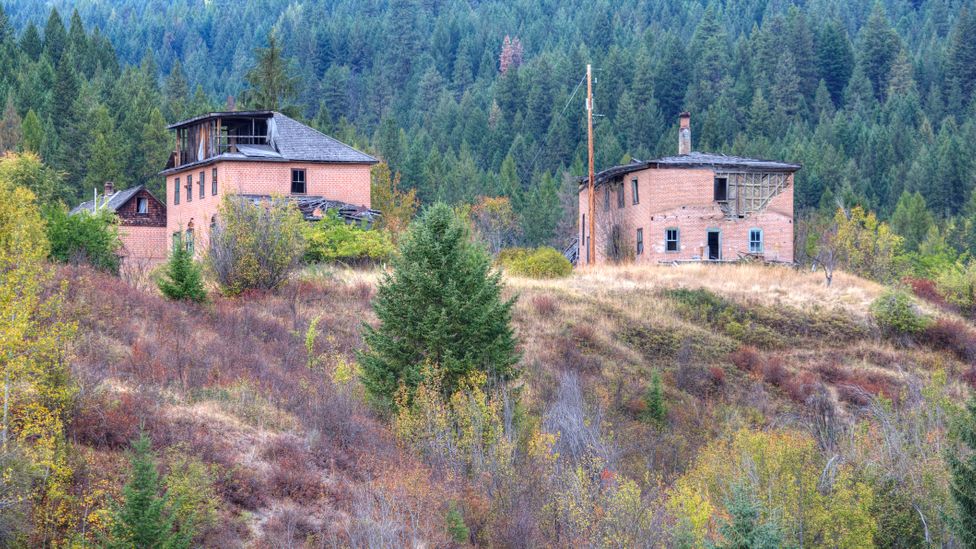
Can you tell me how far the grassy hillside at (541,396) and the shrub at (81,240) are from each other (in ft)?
8.19

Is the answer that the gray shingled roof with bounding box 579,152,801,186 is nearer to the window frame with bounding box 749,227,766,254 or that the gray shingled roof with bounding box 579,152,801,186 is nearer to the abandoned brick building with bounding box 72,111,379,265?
the window frame with bounding box 749,227,766,254

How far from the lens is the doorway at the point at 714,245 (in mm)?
54688

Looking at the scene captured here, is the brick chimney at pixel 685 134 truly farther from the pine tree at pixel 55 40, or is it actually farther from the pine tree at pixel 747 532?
the pine tree at pixel 55 40

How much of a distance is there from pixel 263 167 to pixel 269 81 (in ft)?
98.6

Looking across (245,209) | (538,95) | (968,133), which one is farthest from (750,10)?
(245,209)

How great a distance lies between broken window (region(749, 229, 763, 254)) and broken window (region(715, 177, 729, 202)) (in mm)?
1845

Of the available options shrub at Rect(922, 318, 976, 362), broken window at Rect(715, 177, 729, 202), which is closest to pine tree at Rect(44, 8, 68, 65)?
broken window at Rect(715, 177, 729, 202)

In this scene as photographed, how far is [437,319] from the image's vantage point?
31.8 metres

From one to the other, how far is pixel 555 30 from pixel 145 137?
112 metres

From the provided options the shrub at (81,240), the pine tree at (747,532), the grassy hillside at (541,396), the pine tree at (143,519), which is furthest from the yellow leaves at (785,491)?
the shrub at (81,240)

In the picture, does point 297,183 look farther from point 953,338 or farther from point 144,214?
point 953,338

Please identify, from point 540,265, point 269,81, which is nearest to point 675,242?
point 540,265

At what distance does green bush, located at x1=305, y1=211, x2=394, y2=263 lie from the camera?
48.6 m

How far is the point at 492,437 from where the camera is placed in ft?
99.5
